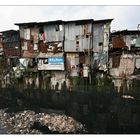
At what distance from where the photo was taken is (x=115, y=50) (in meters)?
9.38

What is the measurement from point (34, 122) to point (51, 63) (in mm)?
1799

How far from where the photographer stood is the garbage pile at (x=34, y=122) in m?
8.62

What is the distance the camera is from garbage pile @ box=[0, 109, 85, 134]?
340 inches

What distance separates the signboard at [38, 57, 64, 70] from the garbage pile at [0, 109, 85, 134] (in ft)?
4.45

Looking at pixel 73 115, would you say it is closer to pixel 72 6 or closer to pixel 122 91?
pixel 122 91

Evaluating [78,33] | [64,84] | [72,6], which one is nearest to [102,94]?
[64,84]

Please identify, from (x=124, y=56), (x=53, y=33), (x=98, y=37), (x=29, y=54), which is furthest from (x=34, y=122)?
(x=124, y=56)

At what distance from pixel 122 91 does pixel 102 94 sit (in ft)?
1.79

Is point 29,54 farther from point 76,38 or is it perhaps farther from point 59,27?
point 76,38

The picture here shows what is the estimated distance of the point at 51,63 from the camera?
9758 mm

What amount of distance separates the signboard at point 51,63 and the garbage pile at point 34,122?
1.36 m

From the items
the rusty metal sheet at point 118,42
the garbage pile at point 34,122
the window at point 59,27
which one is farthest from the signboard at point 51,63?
the rusty metal sheet at point 118,42

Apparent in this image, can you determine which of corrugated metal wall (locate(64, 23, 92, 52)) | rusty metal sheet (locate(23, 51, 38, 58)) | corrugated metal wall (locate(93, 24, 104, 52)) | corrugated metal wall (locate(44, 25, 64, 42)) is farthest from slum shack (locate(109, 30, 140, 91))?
rusty metal sheet (locate(23, 51, 38, 58))

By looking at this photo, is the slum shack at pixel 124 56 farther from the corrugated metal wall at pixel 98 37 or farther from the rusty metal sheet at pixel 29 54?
the rusty metal sheet at pixel 29 54
